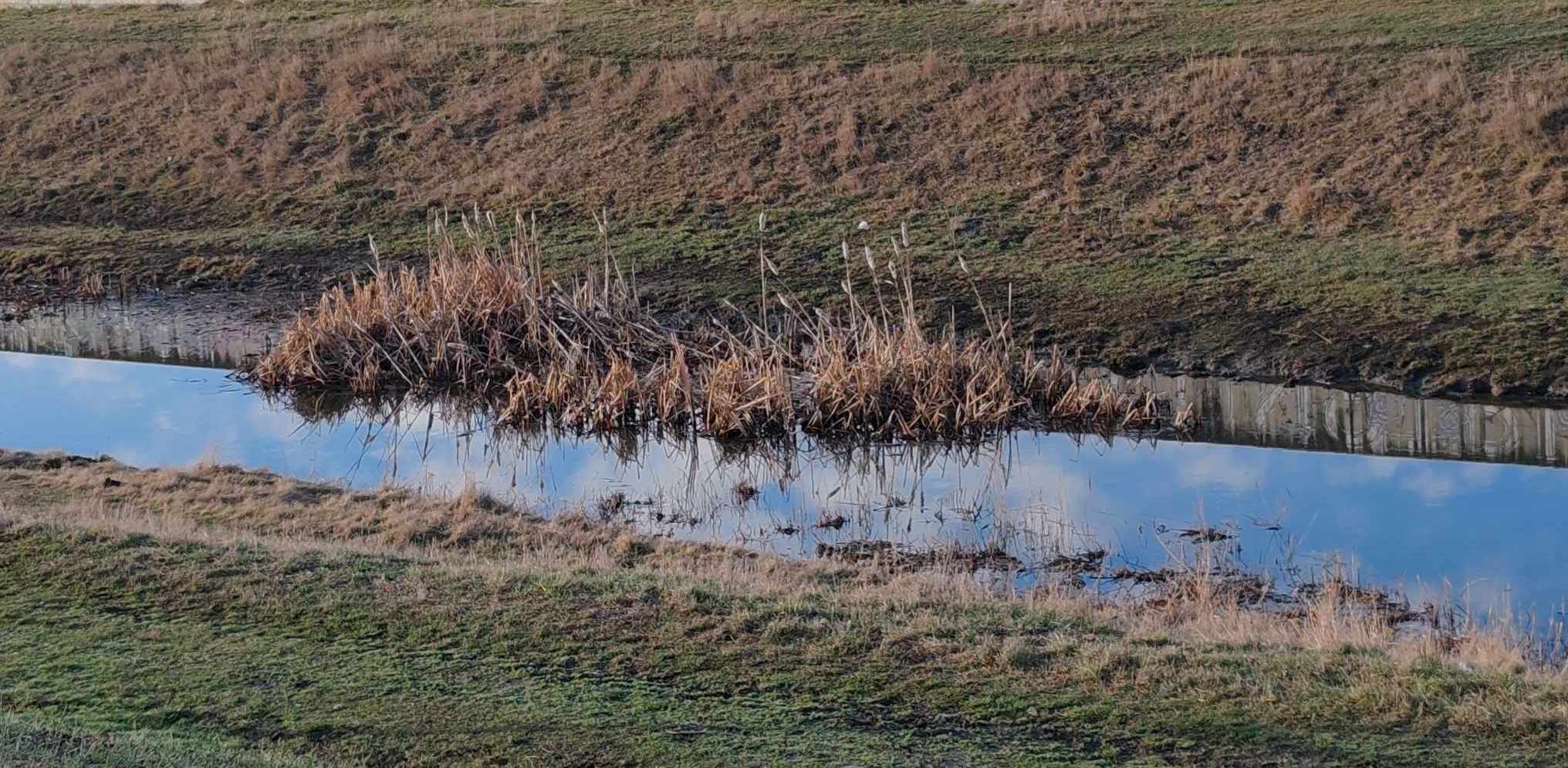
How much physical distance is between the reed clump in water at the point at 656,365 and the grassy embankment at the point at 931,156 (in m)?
2.84

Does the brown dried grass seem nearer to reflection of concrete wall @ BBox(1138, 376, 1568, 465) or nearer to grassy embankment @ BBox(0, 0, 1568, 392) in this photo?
grassy embankment @ BBox(0, 0, 1568, 392)

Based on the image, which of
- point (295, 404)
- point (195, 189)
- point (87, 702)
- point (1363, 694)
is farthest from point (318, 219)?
point (1363, 694)

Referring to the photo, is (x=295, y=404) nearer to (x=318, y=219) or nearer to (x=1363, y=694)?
(x=318, y=219)

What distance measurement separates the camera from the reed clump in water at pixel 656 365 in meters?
15.9

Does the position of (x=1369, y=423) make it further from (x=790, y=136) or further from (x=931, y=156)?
(x=790, y=136)

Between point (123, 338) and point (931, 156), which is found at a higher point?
point (931, 156)

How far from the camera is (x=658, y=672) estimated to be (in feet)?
25.3

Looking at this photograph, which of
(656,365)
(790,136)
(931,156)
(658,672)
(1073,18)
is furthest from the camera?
(1073,18)

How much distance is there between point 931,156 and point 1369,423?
38.5 ft

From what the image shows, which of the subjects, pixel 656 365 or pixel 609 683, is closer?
pixel 609 683

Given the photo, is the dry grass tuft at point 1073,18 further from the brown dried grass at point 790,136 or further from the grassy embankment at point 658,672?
the grassy embankment at point 658,672

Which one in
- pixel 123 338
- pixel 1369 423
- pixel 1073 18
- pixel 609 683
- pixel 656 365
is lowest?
pixel 609 683

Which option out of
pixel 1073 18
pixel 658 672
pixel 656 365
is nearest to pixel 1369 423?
pixel 656 365

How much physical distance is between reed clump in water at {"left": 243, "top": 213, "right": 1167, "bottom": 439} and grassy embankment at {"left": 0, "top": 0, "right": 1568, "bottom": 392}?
2.84 metres
